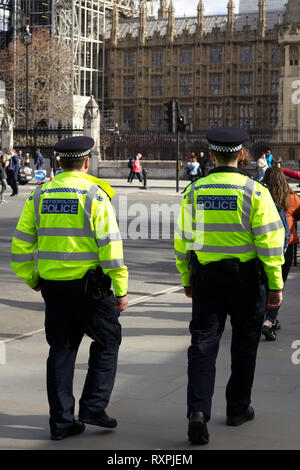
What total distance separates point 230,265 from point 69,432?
1269 millimetres

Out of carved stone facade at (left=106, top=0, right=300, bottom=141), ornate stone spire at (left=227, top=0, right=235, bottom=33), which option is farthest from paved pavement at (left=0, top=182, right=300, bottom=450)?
ornate stone spire at (left=227, top=0, right=235, bottom=33)

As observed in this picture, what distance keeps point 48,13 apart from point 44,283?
212 ft

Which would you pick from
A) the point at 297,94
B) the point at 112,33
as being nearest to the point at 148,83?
the point at 112,33

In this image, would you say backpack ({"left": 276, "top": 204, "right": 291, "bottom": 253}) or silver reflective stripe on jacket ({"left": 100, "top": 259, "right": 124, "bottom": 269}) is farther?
backpack ({"left": 276, "top": 204, "right": 291, "bottom": 253})

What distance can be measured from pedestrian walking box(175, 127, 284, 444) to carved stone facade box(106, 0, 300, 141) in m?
69.2

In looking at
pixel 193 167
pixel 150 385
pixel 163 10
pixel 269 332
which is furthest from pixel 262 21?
pixel 150 385

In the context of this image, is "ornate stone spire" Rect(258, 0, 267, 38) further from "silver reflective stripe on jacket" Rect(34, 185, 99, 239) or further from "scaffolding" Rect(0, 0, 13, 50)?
"silver reflective stripe on jacket" Rect(34, 185, 99, 239)

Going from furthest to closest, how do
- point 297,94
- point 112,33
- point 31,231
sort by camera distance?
point 112,33, point 297,94, point 31,231

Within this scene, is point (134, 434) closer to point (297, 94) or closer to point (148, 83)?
point (297, 94)

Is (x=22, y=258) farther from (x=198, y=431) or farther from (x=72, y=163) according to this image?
(x=198, y=431)

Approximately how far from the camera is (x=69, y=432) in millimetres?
4812

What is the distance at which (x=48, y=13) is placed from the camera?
66875mm

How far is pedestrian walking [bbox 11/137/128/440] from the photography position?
4773mm

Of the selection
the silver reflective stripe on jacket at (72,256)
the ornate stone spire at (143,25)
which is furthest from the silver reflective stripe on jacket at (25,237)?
the ornate stone spire at (143,25)
